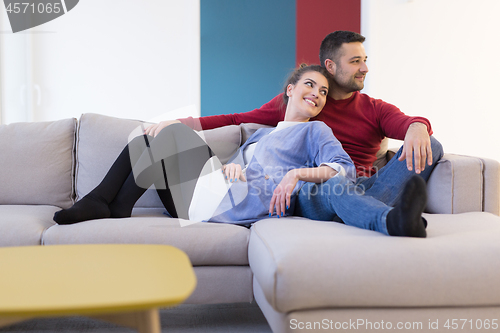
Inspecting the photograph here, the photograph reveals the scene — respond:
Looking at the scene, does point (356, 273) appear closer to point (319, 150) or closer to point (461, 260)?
point (461, 260)

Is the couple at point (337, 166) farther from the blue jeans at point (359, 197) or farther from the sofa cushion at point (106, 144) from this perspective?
the sofa cushion at point (106, 144)

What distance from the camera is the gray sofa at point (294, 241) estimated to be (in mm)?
951

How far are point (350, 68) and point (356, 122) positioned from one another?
282 millimetres

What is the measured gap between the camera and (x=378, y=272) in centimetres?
95

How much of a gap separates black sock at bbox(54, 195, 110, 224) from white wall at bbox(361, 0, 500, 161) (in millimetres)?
2843

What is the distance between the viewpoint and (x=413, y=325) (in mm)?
990

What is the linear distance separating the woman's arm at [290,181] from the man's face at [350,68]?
67 centimetres

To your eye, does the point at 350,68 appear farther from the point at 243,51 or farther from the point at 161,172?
the point at 243,51

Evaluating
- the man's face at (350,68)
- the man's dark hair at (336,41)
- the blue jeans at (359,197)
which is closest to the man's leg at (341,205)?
the blue jeans at (359,197)

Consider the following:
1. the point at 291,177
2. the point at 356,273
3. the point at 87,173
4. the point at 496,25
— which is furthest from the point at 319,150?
the point at 496,25

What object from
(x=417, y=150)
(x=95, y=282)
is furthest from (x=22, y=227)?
(x=417, y=150)

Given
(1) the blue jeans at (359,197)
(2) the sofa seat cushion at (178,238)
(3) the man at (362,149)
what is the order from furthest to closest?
(2) the sofa seat cushion at (178,238) < (1) the blue jeans at (359,197) < (3) the man at (362,149)

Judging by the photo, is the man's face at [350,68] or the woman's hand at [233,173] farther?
the man's face at [350,68]

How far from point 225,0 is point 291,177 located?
263 centimetres
